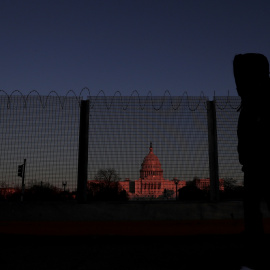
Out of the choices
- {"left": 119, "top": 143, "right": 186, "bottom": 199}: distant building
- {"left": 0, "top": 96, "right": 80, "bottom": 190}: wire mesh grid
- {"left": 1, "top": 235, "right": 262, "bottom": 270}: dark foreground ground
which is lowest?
{"left": 1, "top": 235, "right": 262, "bottom": 270}: dark foreground ground

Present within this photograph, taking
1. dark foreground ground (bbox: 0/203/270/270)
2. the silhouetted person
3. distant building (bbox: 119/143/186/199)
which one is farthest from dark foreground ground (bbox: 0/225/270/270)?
distant building (bbox: 119/143/186/199)

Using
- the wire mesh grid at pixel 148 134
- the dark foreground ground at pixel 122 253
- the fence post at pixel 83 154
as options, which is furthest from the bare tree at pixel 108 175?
the dark foreground ground at pixel 122 253

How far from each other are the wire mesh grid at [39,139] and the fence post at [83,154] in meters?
0.07

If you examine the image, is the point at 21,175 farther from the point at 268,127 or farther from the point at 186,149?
the point at 268,127

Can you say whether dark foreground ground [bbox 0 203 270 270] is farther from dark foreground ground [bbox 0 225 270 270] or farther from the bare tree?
the bare tree

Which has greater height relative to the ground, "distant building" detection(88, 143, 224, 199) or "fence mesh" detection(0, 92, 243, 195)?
"fence mesh" detection(0, 92, 243, 195)

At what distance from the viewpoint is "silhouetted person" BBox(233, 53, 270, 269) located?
1.88 meters

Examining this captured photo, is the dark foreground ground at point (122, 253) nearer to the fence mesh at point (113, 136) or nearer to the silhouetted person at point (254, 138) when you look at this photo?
the silhouetted person at point (254, 138)

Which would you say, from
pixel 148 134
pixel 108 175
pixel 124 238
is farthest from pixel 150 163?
pixel 124 238

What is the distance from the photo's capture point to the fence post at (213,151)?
4.05 meters

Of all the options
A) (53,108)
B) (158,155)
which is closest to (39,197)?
(53,108)

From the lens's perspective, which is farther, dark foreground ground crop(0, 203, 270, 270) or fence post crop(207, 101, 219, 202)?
fence post crop(207, 101, 219, 202)

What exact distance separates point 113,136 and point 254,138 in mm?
2472

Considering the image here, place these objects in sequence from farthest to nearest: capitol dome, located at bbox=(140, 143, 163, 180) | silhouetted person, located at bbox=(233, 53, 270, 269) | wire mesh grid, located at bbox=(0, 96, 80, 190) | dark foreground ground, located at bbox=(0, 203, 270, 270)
A: wire mesh grid, located at bbox=(0, 96, 80, 190)
capitol dome, located at bbox=(140, 143, 163, 180)
dark foreground ground, located at bbox=(0, 203, 270, 270)
silhouetted person, located at bbox=(233, 53, 270, 269)
